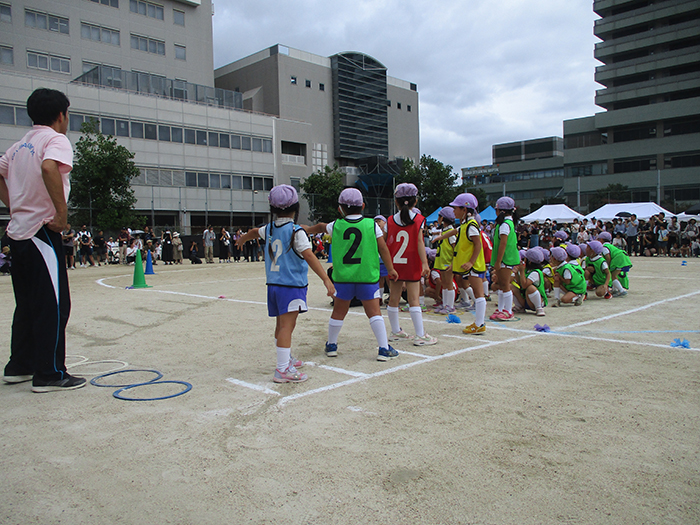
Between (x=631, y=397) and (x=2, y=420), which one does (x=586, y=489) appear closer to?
(x=631, y=397)

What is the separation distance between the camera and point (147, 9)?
53.2 meters

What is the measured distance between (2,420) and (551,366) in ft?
16.1

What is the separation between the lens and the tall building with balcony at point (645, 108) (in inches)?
2758

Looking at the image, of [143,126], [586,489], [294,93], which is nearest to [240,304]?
[586,489]

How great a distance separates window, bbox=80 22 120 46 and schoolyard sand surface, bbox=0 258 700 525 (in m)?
53.5

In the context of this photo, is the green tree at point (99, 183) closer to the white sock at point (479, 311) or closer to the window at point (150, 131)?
the window at point (150, 131)

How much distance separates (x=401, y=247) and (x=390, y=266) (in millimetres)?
634

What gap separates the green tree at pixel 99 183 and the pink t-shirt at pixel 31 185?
109ft

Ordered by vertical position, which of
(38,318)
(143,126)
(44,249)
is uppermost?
(143,126)

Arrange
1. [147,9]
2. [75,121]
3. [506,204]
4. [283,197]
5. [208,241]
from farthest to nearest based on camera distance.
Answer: [147,9], [75,121], [208,241], [506,204], [283,197]

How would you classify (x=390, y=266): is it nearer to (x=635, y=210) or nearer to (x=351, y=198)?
(x=351, y=198)

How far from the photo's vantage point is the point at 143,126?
4647cm

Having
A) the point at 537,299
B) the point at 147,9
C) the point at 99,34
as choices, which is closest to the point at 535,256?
the point at 537,299

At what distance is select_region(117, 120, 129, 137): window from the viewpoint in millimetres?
44938
